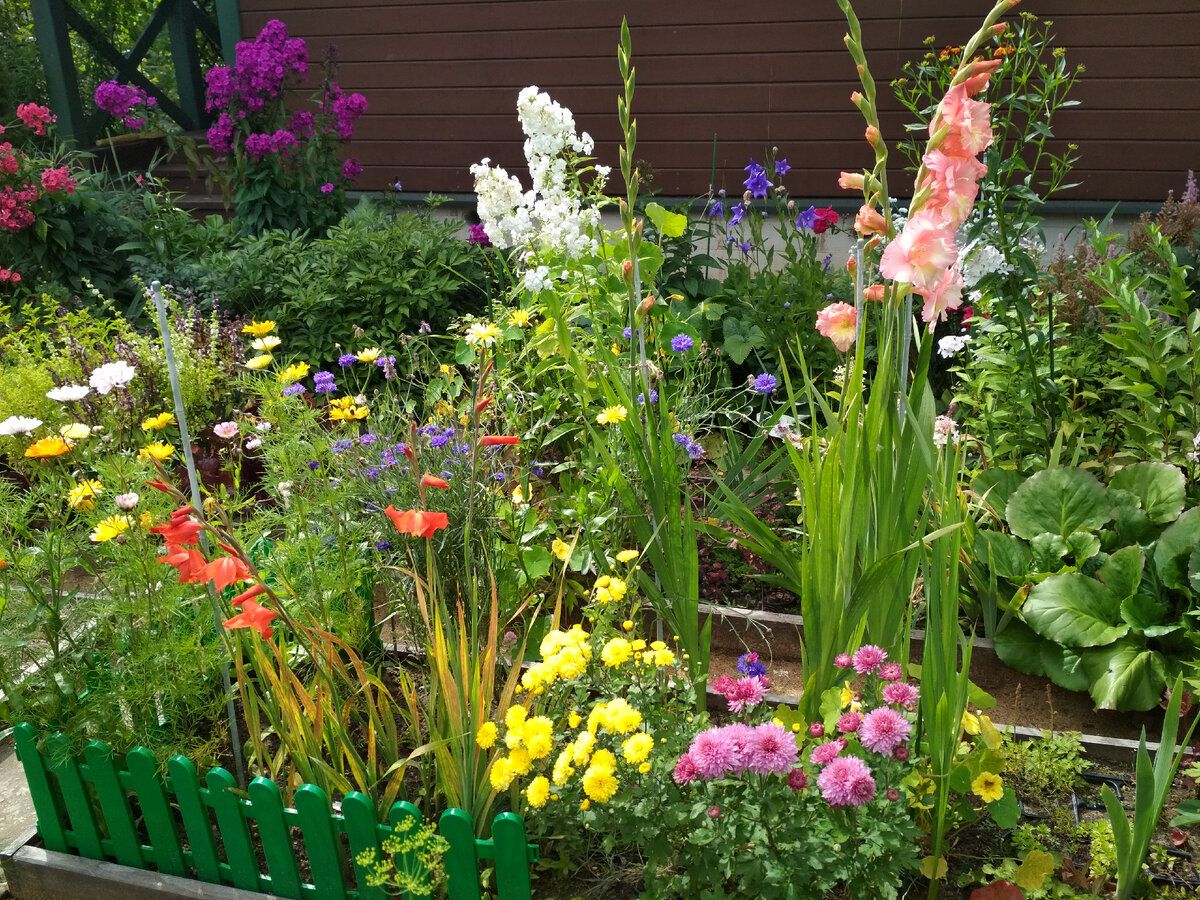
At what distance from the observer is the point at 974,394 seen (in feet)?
10.2

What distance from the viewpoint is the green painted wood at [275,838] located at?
1.72 metres

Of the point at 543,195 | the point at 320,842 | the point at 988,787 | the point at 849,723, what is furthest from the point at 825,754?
the point at 543,195

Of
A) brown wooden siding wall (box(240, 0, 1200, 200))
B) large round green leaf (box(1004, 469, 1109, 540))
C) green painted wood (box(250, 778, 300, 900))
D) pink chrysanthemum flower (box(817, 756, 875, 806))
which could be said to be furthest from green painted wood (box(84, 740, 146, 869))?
brown wooden siding wall (box(240, 0, 1200, 200))

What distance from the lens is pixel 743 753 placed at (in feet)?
4.73

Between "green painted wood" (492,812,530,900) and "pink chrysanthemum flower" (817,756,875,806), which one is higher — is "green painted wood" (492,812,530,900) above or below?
below

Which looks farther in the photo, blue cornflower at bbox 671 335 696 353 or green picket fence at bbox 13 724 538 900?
blue cornflower at bbox 671 335 696 353

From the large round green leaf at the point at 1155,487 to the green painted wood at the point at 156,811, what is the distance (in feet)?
7.66

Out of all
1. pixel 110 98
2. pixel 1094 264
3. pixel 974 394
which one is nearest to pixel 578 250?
pixel 974 394

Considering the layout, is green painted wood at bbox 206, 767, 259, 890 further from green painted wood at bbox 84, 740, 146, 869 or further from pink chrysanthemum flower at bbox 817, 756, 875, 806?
pink chrysanthemum flower at bbox 817, 756, 875, 806

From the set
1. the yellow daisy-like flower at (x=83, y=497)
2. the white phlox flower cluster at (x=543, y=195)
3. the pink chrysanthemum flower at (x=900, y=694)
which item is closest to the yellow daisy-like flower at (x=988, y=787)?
the pink chrysanthemum flower at (x=900, y=694)

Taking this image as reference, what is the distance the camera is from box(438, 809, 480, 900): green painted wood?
1.59 meters

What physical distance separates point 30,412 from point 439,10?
13.7ft

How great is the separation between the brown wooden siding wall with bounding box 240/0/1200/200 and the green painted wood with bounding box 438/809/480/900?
512 cm

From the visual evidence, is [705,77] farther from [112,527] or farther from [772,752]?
[772,752]
